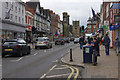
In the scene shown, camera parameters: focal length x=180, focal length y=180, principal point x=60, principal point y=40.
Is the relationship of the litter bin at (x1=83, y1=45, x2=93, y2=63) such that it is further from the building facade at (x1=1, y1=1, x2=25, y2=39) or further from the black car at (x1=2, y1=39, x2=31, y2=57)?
the building facade at (x1=1, y1=1, x2=25, y2=39)

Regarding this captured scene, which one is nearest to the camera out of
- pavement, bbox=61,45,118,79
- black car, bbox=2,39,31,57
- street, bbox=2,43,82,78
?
pavement, bbox=61,45,118,79

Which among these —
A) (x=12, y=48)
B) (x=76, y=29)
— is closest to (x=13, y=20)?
(x=12, y=48)

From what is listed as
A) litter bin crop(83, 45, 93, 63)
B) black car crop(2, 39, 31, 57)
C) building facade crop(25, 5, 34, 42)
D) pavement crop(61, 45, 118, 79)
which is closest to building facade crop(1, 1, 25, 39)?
building facade crop(25, 5, 34, 42)

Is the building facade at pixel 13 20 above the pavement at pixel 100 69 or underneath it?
above

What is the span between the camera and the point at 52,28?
8344cm

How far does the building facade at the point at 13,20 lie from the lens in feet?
111

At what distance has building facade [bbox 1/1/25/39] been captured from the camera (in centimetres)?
3369

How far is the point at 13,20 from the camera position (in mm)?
38312

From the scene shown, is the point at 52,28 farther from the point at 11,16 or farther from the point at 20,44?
the point at 20,44

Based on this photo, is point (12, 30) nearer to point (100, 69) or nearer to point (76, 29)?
point (100, 69)

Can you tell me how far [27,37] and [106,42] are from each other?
35590 mm

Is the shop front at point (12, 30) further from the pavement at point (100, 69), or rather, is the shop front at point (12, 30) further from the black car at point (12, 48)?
the pavement at point (100, 69)

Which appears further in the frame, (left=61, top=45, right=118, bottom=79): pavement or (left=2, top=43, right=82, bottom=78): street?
(left=2, top=43, right=82, bottom=78): street

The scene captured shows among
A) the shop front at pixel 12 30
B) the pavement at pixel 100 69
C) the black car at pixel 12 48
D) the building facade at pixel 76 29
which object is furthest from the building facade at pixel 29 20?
the building facade at pixel 76 29
